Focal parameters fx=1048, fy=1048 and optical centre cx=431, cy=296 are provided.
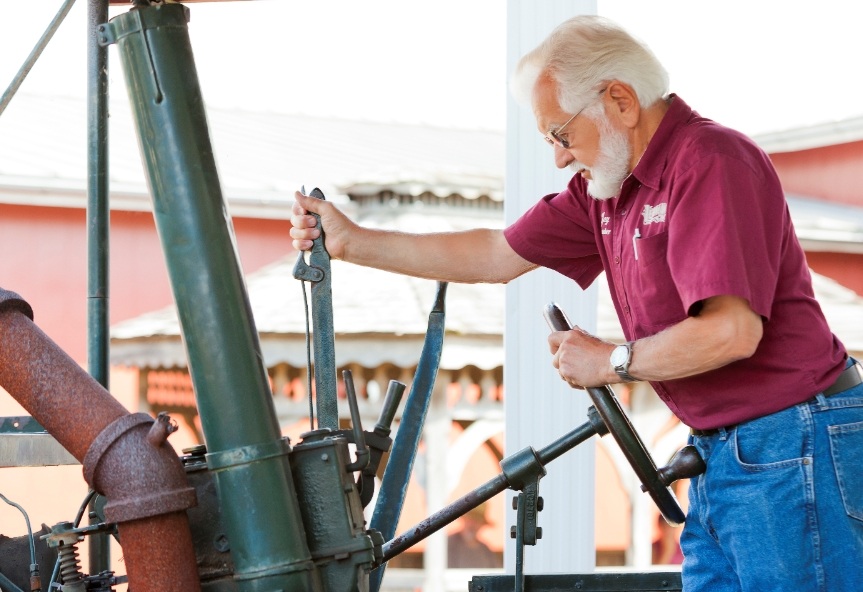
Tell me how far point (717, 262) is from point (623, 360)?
24 cm

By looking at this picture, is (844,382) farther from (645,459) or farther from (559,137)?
(559,137)

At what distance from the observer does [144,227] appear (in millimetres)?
8516

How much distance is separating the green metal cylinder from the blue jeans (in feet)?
2.50

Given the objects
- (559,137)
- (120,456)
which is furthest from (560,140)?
(120,456)

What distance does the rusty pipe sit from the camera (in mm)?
1393

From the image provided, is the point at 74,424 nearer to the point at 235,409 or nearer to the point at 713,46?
the point at 235,409

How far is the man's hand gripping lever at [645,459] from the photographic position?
1.83 meters

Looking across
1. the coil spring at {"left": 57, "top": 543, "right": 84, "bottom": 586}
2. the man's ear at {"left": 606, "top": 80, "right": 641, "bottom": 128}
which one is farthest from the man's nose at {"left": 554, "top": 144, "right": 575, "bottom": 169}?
the coil spring at {"left": 57, "top": 543, "right": 84, "bottom": 586}

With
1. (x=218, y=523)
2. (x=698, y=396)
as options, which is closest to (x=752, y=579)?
(x=698, y=396)

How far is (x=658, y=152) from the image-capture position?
186 centimetres

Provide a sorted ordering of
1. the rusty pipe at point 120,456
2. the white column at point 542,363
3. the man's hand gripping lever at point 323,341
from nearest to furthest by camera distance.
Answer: the rusty pipe at point 120,456
the man's hand gripping lever at point 323,341
the white column at point 542,363

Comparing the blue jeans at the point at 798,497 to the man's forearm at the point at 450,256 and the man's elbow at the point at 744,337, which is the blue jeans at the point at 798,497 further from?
the man's forearm at the point at 450,256

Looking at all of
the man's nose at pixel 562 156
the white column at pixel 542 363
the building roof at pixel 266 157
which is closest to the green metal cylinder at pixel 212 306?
the man's nose at pixel 562 156

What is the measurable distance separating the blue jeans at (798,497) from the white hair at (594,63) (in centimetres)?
63
